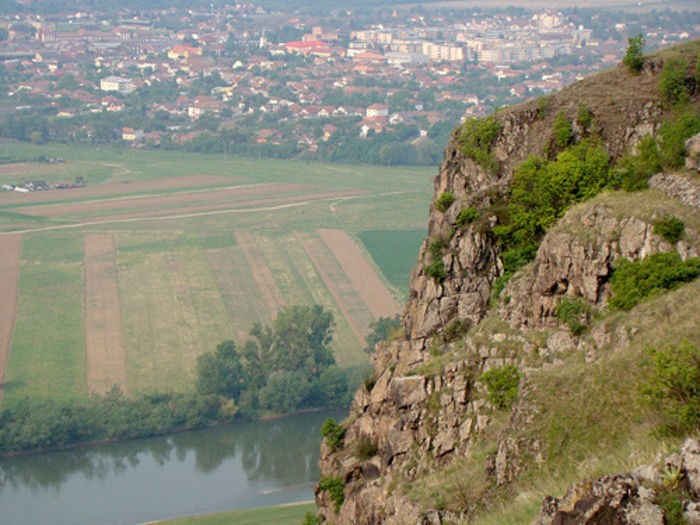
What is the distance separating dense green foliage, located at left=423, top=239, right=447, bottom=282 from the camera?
2491 centimetres

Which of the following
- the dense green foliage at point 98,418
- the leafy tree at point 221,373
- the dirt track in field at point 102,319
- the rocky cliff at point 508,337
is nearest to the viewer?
the rocky cliff at point 508,337

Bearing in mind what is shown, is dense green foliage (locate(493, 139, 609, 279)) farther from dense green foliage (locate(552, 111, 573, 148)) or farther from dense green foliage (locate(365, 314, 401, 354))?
dense green foliage (locate(365, 314, 401, 354))

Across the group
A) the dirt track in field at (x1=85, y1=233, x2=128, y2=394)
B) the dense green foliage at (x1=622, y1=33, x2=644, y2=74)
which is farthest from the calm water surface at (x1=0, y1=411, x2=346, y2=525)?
the dense green foliage at (x1=622, y1=33, x2=644, y2=74)

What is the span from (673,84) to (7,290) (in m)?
61.9

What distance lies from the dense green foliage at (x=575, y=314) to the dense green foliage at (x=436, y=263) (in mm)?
4214

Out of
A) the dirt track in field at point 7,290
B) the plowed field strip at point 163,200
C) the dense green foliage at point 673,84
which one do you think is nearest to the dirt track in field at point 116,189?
the plowed field strip at point 163,200

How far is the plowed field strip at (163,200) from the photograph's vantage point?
4033 inches

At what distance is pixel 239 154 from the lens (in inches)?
5719

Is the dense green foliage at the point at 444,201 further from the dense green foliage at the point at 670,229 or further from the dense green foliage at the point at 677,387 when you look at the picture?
the dense green foliage at the point at 677,387

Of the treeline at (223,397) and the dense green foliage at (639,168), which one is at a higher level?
the dense green foliage at (639,168)

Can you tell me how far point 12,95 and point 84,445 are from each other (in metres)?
148

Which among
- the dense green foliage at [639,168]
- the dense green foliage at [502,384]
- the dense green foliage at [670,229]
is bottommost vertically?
the dense green foliage at [502,384]

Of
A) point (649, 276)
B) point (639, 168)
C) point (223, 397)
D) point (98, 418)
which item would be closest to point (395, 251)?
point (223, 397)

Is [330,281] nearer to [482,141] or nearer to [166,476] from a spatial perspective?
[166,476]
